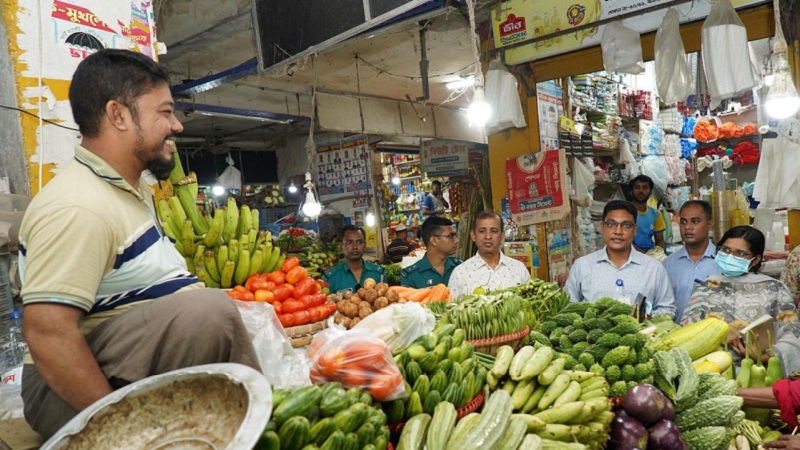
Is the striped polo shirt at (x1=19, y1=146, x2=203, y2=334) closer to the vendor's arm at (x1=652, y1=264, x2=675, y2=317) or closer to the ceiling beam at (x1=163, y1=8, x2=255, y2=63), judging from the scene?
the vendor's arm at (x1=652, y1=264, x2=675, y2=317)

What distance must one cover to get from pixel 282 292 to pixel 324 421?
152 centimetres

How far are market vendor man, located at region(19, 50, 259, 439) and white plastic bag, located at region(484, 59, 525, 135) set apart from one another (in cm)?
426

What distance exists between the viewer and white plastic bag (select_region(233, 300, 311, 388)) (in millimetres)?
2061

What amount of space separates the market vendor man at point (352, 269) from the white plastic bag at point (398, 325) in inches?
129

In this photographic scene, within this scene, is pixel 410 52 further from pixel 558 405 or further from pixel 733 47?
pixel 558 405

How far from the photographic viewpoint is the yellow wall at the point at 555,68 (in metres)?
4.59

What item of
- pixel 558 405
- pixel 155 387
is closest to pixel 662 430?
pixel 558 405

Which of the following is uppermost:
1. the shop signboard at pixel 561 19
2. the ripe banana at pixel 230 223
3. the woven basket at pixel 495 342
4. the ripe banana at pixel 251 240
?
the shop signboard at pixel 561 19

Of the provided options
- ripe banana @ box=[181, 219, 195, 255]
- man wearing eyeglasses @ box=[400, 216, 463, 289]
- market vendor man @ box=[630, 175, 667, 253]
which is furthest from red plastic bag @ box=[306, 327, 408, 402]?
market vendor man @ box=[630, 175, 667, 253]

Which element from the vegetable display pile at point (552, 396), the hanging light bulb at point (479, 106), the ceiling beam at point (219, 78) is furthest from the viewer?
the ceiling beam at point (219, 78)

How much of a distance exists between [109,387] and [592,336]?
2060mm

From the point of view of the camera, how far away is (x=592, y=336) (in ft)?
8.14

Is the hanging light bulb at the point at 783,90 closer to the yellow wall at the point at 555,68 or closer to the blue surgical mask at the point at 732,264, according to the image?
the yellow wall at the point at 555,68

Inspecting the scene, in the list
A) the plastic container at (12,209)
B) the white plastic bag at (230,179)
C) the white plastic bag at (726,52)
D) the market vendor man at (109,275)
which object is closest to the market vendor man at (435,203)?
the white plastic bag at (230,179)
